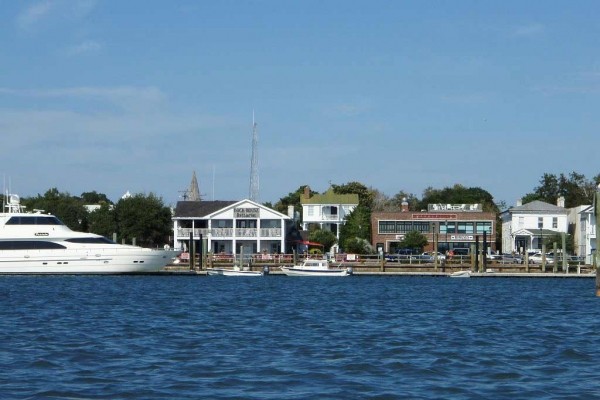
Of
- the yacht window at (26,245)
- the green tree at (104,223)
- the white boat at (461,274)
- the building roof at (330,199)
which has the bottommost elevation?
the white boat at (461,274)

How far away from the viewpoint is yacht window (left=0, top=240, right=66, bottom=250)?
80938mm

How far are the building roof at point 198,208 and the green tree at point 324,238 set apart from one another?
397 inches

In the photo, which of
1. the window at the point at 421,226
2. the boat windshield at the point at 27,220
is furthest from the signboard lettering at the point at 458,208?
the boat windshield at the point at 27,220

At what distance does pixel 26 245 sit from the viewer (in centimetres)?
8106

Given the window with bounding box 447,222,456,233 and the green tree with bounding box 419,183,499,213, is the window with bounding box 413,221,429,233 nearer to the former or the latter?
the window with bounding box 447,222,456,233

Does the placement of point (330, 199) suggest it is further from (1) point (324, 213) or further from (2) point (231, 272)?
Answer: (2) point (231, 272)

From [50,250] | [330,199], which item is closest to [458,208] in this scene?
[330,199]

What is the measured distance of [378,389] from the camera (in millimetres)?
24172

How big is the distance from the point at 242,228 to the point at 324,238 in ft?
34.4

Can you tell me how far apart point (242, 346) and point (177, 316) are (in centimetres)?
1171

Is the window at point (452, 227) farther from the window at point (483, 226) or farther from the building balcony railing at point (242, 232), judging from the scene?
the building balcony railing at point (242, 232)

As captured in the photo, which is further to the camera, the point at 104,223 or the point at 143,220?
the point at 104,223

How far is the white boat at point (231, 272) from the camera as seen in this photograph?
86.5 meters

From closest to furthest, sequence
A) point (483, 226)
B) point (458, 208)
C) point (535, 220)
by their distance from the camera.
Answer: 1. point (483, 226)
2. point (535, 220)
3. point (458, 208)
